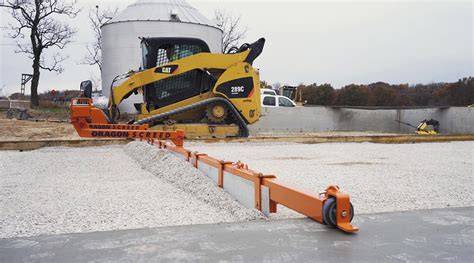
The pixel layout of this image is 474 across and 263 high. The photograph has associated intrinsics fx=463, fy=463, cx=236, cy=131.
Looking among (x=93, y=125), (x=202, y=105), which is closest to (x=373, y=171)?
(x=202, y=105)

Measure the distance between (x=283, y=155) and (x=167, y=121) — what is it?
3.33m

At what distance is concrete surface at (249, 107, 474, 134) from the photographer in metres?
21.1

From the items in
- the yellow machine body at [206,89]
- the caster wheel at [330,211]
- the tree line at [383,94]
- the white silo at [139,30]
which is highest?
the white silo at [139,30]

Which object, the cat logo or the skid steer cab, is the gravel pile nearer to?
the skid steer cab

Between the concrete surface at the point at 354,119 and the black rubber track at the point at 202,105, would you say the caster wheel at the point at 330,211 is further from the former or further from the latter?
the concrete surface at the point at 354,119

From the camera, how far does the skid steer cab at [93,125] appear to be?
9641 mm

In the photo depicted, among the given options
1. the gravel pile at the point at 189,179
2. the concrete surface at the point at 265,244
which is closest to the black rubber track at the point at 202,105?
the gravel pile at the point at 189,179

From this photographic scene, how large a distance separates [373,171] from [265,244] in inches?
188

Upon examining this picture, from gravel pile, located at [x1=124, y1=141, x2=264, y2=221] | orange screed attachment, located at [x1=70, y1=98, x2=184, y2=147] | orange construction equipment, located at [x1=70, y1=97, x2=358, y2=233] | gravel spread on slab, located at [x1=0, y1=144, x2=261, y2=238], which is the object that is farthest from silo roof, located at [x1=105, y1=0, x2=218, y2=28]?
orange construction equipment, located at [x1=70, y1=97, x2=358, y2=233]

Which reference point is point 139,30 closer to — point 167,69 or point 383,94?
point 167,69

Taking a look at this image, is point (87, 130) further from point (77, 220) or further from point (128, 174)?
point (77, 220)

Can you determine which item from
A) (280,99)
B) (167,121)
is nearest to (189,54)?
(167,121)

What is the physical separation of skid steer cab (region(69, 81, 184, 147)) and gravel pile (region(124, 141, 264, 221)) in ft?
1.23

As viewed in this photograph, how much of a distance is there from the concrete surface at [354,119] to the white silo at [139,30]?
775 centimetres
